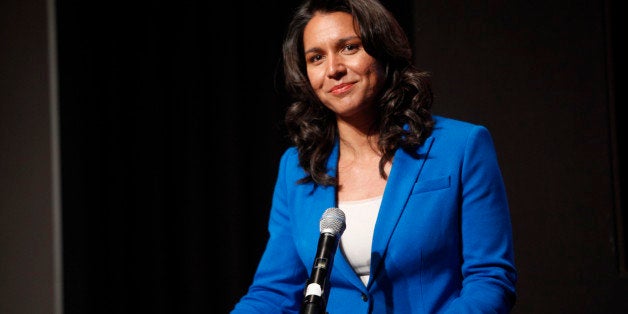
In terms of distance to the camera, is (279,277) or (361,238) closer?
(361,238)

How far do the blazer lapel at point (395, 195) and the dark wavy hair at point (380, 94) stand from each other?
37 millimetres

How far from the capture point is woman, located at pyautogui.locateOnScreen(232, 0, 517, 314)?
1.37 meters

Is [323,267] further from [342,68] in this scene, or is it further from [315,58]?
[315,58]

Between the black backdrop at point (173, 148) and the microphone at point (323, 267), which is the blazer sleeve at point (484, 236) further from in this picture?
the black backdrop at point (173, 148)

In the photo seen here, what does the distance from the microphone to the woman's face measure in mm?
→ 534

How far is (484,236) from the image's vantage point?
4.39ft

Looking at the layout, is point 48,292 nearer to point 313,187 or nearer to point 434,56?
point 313,187

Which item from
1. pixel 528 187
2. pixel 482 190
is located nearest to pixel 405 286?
pixel 482 190

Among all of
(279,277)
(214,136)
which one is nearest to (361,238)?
(279,277)

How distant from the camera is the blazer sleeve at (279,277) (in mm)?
1534

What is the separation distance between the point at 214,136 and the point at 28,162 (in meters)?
0.76

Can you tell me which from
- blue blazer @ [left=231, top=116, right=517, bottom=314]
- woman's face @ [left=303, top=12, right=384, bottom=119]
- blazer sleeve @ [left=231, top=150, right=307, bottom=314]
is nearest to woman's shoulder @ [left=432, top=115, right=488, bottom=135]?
blue blazer @ [left=231, top=116, right=517, bottom=314]

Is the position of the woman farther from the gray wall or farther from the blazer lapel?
the gray wall

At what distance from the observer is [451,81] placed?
2.45 metres
